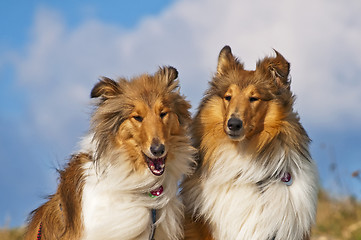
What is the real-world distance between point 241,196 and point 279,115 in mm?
1044

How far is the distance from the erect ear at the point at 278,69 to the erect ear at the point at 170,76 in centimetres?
106

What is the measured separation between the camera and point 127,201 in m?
5.62

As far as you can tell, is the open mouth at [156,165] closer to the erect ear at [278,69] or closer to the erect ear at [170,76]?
the erect ear at [170,76]

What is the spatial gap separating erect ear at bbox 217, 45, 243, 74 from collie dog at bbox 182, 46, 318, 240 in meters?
0.42

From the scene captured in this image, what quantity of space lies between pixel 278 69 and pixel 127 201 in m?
2.36

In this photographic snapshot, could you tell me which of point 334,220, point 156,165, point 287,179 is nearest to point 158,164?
point 156,165

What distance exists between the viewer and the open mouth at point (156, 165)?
218 inches

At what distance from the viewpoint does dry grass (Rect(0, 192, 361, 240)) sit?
9.97 meters

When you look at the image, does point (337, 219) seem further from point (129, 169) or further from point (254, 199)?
point (129, 169)

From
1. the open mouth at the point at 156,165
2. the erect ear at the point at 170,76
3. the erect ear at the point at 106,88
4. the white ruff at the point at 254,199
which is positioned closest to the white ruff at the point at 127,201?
the open mouth at the point at 156,165

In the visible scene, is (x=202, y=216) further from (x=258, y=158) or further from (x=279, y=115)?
(x=279, y=115)

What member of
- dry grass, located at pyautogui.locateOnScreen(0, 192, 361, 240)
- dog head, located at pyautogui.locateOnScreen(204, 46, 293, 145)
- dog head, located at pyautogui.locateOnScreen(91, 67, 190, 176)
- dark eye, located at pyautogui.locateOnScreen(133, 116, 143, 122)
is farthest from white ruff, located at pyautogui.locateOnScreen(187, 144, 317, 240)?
dry grass, located at pyautogui.locateOnScreen(0, 192, 361, 240)

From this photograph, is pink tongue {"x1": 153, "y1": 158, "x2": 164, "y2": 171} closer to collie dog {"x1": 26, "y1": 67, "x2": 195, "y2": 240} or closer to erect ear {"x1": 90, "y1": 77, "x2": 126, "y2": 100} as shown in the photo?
collie dog {"x1": 26, "y1": 67, "x2": 195, "y2": 240}

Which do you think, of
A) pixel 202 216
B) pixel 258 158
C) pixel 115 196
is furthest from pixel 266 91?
pixel 115 196
